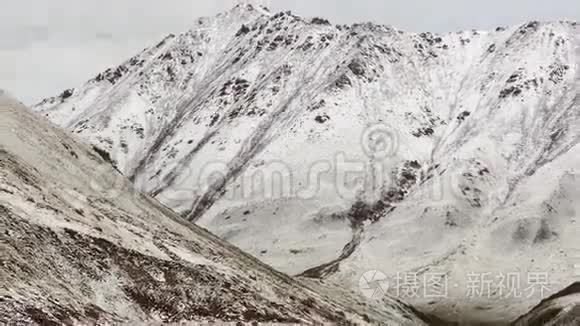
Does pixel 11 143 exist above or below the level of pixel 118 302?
above

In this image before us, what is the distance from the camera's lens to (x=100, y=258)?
232ft

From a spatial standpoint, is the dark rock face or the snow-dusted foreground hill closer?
the snow-dusted foreground hill

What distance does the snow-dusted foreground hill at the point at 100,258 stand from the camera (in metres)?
61.0

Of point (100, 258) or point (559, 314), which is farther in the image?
point (559, 314)

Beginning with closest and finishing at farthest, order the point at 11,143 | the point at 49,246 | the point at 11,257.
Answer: the point at 11,257 → the point at 49,246 → the point at 11,143

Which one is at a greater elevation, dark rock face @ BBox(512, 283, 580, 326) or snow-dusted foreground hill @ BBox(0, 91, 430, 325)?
dark rock face @ BBox(512, 283, 580, 326)

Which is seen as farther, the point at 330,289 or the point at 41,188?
the point at 330,289

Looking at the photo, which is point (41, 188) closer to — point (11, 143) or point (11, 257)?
point (11, 143)

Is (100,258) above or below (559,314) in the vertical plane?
below

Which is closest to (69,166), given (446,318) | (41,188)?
(41,188)

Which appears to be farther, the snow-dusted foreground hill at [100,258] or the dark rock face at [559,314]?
the dark rock face at [559,314]

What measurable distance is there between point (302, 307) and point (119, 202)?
Answer: 23.2 meters

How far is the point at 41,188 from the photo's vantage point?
77438mm

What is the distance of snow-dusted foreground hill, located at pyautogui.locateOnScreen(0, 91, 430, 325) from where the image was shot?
2403 inches
